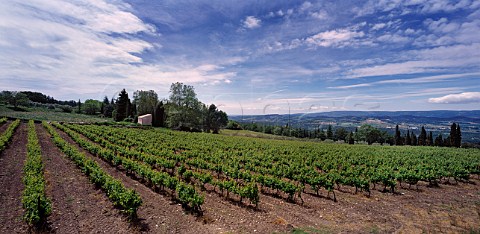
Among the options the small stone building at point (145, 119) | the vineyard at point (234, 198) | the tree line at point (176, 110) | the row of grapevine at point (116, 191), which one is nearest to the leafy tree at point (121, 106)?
the tree line at point (176, 110)

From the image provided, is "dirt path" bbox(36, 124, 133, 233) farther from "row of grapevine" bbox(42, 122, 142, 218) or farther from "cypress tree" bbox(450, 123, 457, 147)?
"cypress tree" bbox(450, 123, 457, 147)

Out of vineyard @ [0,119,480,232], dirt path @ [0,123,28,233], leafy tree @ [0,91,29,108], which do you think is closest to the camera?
dirt path @ [0,123,28,233]

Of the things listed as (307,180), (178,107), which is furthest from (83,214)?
(178,107)

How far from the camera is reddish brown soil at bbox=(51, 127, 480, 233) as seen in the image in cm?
1071

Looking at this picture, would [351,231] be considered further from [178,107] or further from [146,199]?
[178,107]

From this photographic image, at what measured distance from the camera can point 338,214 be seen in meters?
12.6

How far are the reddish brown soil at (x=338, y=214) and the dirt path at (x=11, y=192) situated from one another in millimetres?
4988

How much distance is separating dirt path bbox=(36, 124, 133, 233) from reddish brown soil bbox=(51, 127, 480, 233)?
1432 mm

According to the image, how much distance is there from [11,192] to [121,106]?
81.3m

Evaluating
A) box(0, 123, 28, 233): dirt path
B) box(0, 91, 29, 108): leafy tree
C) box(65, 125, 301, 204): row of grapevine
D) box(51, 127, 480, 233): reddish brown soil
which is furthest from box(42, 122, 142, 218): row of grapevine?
box(0, 91, 29, 108): leafy tree

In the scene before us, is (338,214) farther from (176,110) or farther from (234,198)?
(176,110)

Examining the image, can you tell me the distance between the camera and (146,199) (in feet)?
43.9

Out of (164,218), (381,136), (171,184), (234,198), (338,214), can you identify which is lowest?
(381,136)

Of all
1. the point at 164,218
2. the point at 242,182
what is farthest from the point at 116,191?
the point at 242,182
